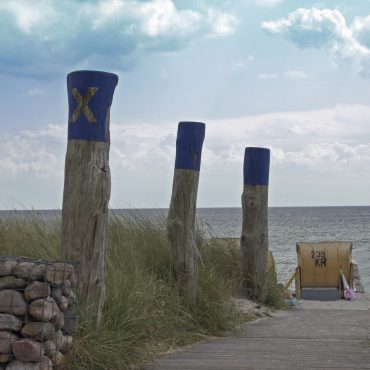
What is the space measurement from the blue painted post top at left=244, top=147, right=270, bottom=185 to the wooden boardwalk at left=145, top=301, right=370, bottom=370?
2.47 metres

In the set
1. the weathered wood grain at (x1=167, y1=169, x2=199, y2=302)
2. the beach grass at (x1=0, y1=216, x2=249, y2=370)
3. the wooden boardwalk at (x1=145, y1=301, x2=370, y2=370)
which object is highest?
the weathered wood grain at (x1=167, y1=169, x2=199, y2=302)

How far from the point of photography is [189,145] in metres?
8.50

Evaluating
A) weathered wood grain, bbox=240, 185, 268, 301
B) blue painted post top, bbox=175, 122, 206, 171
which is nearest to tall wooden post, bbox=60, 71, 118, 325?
blue painted post top, bbox=175, 122, 206, 171

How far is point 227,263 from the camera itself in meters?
10.6

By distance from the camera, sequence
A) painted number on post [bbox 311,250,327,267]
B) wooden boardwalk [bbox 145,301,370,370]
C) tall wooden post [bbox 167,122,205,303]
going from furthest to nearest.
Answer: painted number on post [bbox 311,250,327,267], tall wooden post [bbox 167,122,205,303], wooden boardwalk [bbox 145,301,370,370]

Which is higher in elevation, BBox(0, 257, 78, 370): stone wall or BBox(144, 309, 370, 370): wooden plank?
BBox(0, 257, 78, 370): stone wall

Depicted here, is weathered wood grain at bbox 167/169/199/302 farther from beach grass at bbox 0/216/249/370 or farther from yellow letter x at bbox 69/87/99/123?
yellow letter x at bbox 69/87/99/123

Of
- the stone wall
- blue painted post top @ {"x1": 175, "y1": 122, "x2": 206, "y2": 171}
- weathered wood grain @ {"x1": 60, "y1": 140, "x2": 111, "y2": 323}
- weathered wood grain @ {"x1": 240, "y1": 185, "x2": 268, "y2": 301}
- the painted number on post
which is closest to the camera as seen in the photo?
the stone wall

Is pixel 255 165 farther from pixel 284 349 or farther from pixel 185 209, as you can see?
pixel 284 349

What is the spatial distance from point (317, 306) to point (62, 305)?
762cm

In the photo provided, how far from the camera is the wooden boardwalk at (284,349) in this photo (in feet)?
19.5

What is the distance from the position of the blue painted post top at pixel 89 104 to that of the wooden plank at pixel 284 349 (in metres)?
2.05

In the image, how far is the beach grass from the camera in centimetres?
561

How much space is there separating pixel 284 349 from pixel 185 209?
90.5 inches
